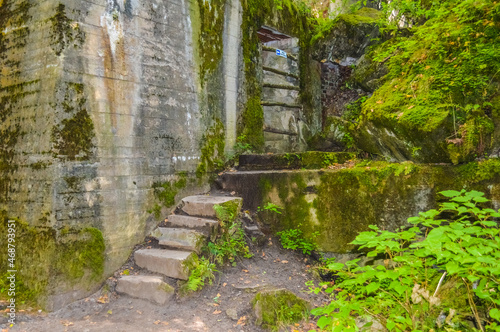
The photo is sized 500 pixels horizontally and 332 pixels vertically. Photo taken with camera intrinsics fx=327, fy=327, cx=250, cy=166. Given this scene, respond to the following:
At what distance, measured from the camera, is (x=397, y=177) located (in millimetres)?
4559

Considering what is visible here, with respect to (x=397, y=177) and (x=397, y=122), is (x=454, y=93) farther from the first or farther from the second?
(x=397, y=177)

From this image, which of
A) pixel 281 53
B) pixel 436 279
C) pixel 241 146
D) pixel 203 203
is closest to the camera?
pixel 436 279

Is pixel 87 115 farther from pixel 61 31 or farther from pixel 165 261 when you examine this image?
pixel 165 261

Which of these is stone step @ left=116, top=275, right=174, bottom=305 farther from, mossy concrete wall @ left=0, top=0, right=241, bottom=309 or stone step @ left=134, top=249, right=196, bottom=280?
mossy concrete wall @ left=0, top=0, right=241, bottom=309

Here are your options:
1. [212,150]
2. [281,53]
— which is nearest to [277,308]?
[212,150]

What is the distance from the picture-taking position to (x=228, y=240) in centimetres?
495

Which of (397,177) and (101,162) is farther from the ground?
(101,162)

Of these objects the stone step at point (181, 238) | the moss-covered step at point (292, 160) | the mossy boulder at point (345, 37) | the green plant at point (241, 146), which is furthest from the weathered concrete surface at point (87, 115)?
the mossy boulder at point (345, 37)

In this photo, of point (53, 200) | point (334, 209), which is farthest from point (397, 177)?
point (53, 200)

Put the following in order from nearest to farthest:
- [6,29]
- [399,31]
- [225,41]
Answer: [6,29]
[225,41]
[399,31]

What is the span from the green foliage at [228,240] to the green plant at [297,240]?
2.14 feet

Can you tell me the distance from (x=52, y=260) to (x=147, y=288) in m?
1.24

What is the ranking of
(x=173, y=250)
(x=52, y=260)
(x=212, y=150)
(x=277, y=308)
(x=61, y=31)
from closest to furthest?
(x=277, y=308) → (x=52, y=260) → (x=61, y=31) → (x=173, y=250) → (x=212, y=150)

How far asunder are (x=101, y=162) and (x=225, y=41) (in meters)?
3.25
